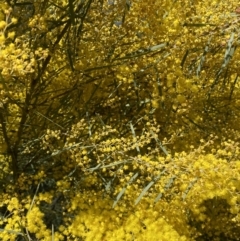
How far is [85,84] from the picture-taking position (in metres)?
1.62

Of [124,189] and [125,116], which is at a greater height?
[125,116]

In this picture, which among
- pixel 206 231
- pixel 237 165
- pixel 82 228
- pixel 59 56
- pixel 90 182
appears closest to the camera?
pixel 237 165

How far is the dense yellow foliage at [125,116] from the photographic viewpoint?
4.57 ft

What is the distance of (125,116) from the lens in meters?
1.77

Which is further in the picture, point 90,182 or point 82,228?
point 90,182

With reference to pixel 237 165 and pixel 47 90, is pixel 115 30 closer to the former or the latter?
pixel 47 90

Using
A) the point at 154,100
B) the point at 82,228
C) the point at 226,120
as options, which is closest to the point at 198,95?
the point at 154,100

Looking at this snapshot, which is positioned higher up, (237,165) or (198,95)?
(198,95)

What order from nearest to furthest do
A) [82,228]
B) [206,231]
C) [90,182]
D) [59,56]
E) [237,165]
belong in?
[237,165]
[82,228]
[90,182]
[59,56]
[206,231]

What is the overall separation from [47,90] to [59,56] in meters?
0.14

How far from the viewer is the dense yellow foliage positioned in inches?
54.9

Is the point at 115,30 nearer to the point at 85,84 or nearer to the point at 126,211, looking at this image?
the point at 85,84

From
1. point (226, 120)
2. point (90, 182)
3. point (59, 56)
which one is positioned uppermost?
point (59, 56)

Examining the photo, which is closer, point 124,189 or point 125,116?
point 124,189
